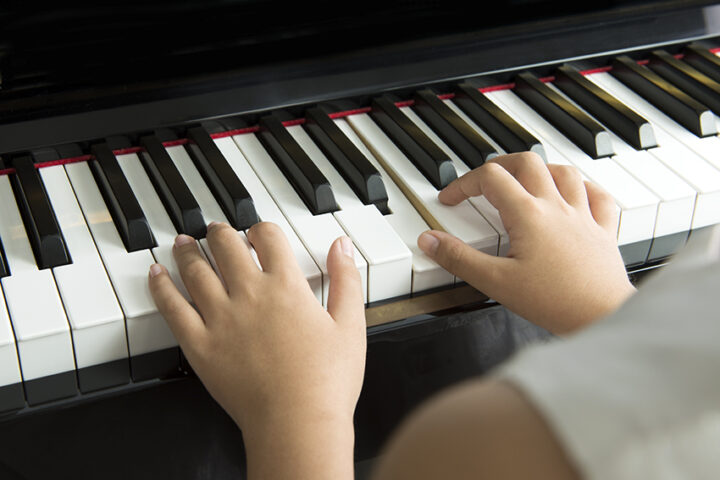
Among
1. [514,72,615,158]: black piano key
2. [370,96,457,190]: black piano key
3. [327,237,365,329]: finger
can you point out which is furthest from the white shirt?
[514,72,615,158]: black piano key

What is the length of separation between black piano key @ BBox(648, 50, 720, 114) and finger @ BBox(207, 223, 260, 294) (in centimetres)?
84

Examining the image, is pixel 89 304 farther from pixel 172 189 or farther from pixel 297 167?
pixel 297 167

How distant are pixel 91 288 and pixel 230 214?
0.71ft

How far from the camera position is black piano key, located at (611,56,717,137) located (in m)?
1.35

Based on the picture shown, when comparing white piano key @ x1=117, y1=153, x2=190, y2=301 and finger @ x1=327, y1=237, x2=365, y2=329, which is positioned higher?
white piano key @ x1=117, y1=153, x2=190, y2=301

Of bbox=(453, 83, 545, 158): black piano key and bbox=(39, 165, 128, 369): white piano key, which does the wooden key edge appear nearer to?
bbox=(453, 83, 545, 158): black piano key

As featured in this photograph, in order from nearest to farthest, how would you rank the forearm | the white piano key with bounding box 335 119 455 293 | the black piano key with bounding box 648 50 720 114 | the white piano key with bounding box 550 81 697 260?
the forearm → the white piano key with bounding box 335 119 455 293 → the white piano key with bounding box 550 81 697 260 → the black piano key with bounding box 648 50 720 114

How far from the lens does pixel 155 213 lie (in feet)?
3.71

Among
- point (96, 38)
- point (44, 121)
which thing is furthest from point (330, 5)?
point (44, 121)

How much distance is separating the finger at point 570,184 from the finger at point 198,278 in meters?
0.47

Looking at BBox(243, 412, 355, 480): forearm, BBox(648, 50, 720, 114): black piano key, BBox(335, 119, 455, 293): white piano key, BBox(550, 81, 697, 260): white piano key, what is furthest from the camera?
BBox(648, 50, 720, 114): black piano key

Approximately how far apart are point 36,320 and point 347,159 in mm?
495

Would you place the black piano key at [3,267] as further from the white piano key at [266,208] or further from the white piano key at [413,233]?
the white piano key at [413,233]

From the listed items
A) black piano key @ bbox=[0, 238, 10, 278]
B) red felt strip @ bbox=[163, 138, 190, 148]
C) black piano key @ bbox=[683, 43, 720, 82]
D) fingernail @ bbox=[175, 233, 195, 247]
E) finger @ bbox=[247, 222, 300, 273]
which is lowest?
finger @ bbox=[247, 222, 300, 273]
